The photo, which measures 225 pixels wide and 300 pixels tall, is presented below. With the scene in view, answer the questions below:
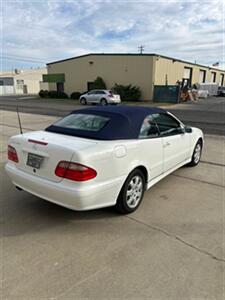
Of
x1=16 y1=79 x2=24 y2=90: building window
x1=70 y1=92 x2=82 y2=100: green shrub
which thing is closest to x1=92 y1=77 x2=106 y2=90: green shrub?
x1=70 y1=92 x2=82 y2=100: green shrub

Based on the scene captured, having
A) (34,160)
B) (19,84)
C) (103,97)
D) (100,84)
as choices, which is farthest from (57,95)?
(34,160)

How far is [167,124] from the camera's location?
168 inches

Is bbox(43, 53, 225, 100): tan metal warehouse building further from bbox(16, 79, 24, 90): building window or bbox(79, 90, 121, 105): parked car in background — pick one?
bbox(16, 79, 24, 90): building window

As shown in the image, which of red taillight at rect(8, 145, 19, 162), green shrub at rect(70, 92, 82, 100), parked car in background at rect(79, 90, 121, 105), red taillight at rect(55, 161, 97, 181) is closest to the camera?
red taillight at rect(55, 161, 97, 181)

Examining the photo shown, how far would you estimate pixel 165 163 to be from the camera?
4047 mm

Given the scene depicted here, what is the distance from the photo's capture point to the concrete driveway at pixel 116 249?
214cm

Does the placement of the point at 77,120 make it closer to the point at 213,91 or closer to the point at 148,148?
the point at 148,148

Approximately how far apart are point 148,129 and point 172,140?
690mm

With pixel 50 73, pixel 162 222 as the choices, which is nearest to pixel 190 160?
pixel 162 222

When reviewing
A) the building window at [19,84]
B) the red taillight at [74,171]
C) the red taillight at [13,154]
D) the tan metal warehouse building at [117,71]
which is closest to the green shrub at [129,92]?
the tan metal warehouse building at [117,71]

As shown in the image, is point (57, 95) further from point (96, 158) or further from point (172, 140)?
point (96, 158)

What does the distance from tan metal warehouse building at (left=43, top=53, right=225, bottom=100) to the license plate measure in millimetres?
26645

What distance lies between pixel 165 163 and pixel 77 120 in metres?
1.62

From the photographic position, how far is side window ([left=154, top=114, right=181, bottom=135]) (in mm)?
4030
